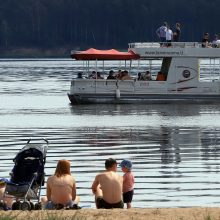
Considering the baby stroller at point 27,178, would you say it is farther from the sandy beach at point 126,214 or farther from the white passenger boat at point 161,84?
the white passenger boat at point 161,84

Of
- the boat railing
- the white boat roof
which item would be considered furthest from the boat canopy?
the boat railing

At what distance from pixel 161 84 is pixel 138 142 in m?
17.9

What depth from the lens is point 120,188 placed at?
19.0 m

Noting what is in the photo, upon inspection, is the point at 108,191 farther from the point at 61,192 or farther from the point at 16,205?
the point at 16,205

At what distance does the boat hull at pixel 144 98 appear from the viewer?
5075cm

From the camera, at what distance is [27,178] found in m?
20.8

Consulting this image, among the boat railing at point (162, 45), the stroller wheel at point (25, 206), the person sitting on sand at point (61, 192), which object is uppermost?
the boat railing at point (162, 45)

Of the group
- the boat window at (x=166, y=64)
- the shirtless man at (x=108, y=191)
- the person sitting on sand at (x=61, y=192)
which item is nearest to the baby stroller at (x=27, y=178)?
the person sitting on sand at (x=61, y=192)

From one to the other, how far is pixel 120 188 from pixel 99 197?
38 centimetres

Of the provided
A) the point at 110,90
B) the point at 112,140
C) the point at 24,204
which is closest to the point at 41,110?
the point at 110,90

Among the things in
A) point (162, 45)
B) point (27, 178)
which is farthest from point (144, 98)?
point (27, 178)

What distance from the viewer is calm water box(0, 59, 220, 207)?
23250 mm

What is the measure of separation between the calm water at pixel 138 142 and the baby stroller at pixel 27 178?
3.67 feet

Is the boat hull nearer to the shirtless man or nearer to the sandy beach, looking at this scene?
the shirtless man
